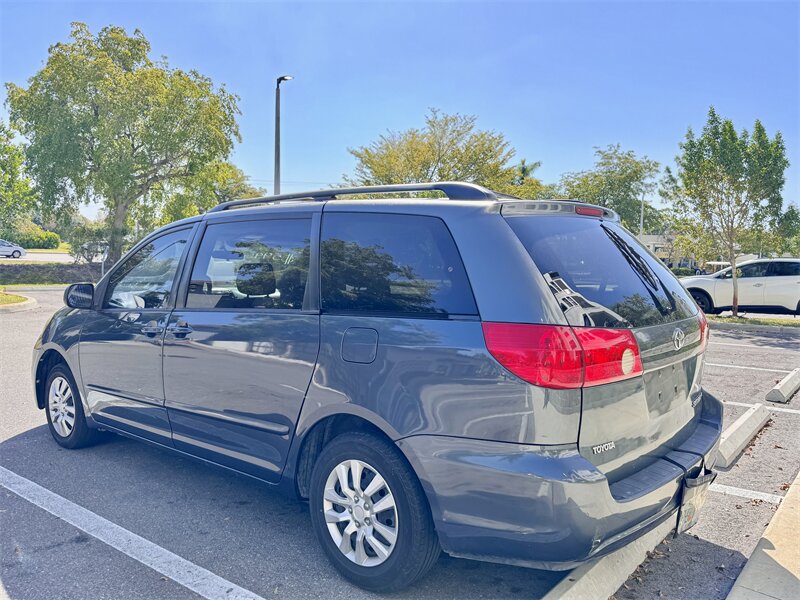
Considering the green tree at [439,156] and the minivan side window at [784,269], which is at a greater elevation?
the green tree at [439,156]

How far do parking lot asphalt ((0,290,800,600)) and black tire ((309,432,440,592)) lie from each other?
4.4 inches

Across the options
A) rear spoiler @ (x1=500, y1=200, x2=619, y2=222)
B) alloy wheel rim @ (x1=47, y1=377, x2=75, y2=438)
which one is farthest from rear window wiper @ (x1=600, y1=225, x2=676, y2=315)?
alloy wheel rim @ (x1=47, y1=377, x2=75, y2=438)

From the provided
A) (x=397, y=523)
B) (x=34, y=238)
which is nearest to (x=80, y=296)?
(x=397, y=523)

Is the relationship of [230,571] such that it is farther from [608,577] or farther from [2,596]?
[608,577]

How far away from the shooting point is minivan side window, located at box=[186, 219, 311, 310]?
3246mm

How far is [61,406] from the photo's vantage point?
4.78 meters

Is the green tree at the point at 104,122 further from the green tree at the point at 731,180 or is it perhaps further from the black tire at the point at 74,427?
the black tire at the point at 74,427

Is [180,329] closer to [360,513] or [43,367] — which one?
[360,513]

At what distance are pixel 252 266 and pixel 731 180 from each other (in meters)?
15.3

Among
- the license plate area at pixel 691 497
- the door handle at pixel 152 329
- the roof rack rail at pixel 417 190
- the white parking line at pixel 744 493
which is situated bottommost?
the white parking line at pixel 744 493

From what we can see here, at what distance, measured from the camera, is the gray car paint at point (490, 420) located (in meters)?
2.29

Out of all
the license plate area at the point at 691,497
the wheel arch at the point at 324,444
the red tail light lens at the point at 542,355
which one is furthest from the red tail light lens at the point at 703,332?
the wheel arch at the point at 324,444

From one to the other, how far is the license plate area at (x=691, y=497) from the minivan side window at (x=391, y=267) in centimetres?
131

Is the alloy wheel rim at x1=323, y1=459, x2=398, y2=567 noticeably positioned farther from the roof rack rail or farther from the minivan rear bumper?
the roof rack rail
